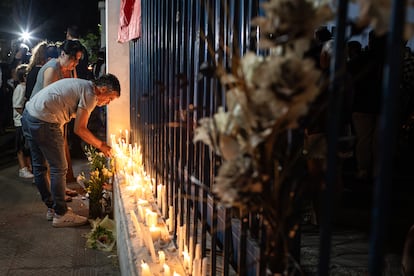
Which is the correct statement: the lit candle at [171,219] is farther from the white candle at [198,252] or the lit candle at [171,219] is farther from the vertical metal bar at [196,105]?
the white candle at [198,252]

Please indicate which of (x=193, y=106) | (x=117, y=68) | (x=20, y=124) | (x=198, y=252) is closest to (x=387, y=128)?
(x=193, y=106)

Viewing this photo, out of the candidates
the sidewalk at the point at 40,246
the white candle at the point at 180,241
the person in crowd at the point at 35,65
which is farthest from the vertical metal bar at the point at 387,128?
the person in crowd at the point at 35,65

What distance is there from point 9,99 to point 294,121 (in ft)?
45.8

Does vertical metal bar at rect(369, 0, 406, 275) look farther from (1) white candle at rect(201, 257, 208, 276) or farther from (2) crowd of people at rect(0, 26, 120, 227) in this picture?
(2) crowd of people at rect(0, 26, 120, 227)

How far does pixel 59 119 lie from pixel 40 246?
152cm

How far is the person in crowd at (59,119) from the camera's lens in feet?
17.7

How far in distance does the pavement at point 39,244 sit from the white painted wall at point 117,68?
4.41 feet

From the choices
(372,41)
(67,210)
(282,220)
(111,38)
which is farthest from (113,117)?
(282,220)

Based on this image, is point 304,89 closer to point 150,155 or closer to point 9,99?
point 150,155

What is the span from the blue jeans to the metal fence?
1050 mm

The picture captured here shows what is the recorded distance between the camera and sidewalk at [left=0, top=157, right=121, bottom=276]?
4941 mm

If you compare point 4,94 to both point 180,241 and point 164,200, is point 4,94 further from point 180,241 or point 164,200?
point 180,241

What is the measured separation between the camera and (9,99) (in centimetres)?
1382

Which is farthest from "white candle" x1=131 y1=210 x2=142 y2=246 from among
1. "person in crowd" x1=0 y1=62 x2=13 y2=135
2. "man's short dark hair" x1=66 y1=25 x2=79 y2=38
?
"person in crowd" x1=0 y1=62 x2=13 y2=135
